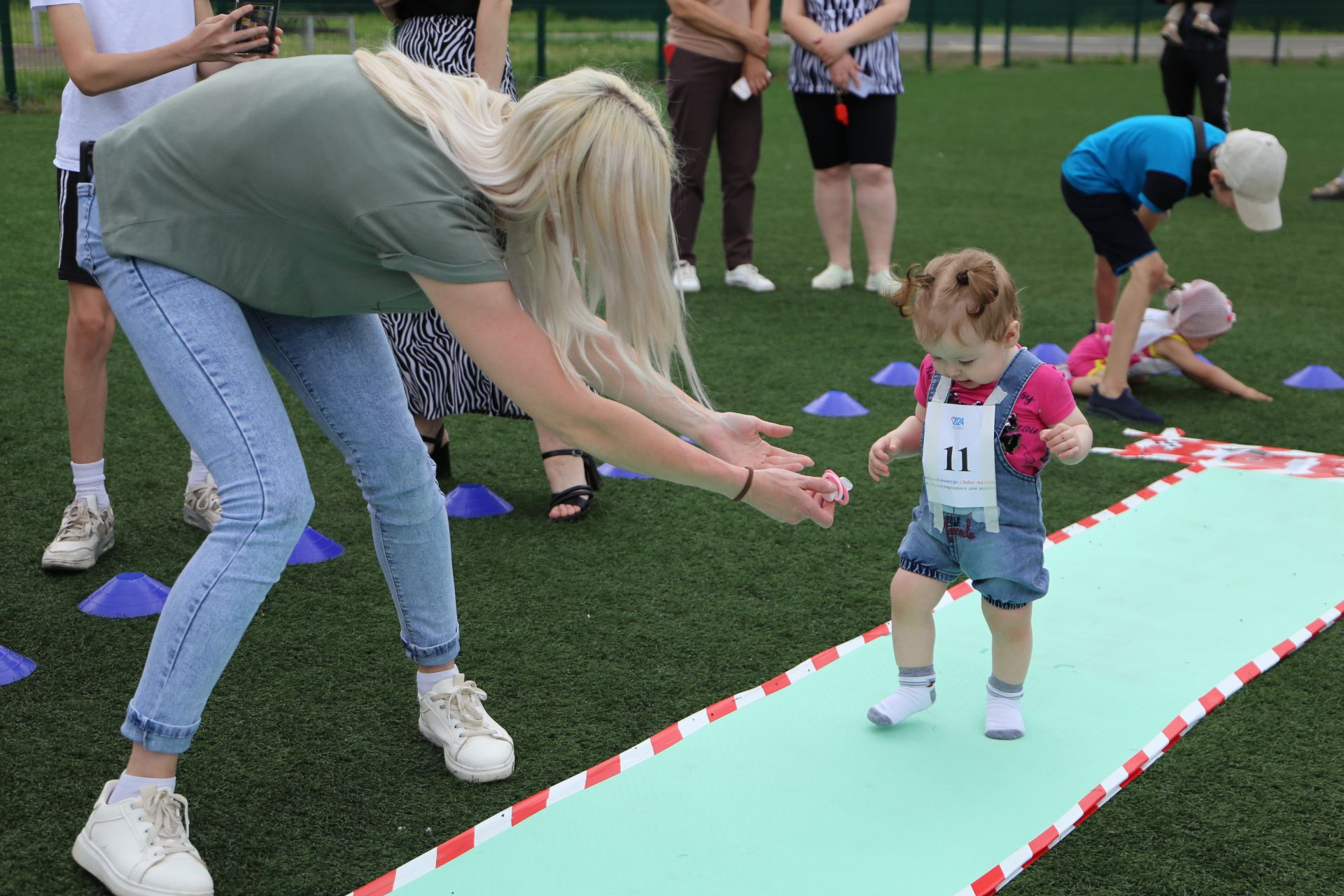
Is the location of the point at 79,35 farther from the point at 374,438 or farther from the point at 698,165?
the point at 698,165

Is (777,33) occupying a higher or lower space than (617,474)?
higher

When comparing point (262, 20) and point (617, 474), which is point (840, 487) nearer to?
point (262, 20)

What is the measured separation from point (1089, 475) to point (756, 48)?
3.39m

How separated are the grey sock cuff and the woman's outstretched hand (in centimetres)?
64

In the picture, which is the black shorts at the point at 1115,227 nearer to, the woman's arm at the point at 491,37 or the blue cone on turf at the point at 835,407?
the blue cone on turf at the point at 835,407

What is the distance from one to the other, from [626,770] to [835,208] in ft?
16.0

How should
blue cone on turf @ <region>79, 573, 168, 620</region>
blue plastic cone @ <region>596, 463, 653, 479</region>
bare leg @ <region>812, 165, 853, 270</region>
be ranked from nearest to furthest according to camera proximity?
blue cone on turf @ <region>79, 573, 168, 620</region> < blue plastic cone @ <region>596, 463, 653, 479</region> < bare leg @ <region>812, 165, 853, 270</region>

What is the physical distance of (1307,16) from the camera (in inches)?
1021

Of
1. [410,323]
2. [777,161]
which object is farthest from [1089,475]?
[777,161]

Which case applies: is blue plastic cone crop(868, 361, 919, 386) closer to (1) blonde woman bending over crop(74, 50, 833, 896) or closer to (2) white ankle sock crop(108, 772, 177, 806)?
(1) blonde woman bending over crop(74, 50, 833, 896)

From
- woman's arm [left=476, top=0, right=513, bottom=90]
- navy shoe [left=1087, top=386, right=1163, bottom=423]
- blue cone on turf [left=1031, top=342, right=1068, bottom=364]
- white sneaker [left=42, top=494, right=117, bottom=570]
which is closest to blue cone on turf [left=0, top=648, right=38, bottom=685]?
white sneaker [left=42, top=494, right=117, bottom=570]

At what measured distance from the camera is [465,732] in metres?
2.52

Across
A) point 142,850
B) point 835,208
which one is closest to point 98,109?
point 142,850

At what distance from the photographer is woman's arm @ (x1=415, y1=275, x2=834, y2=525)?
1.94 meters
